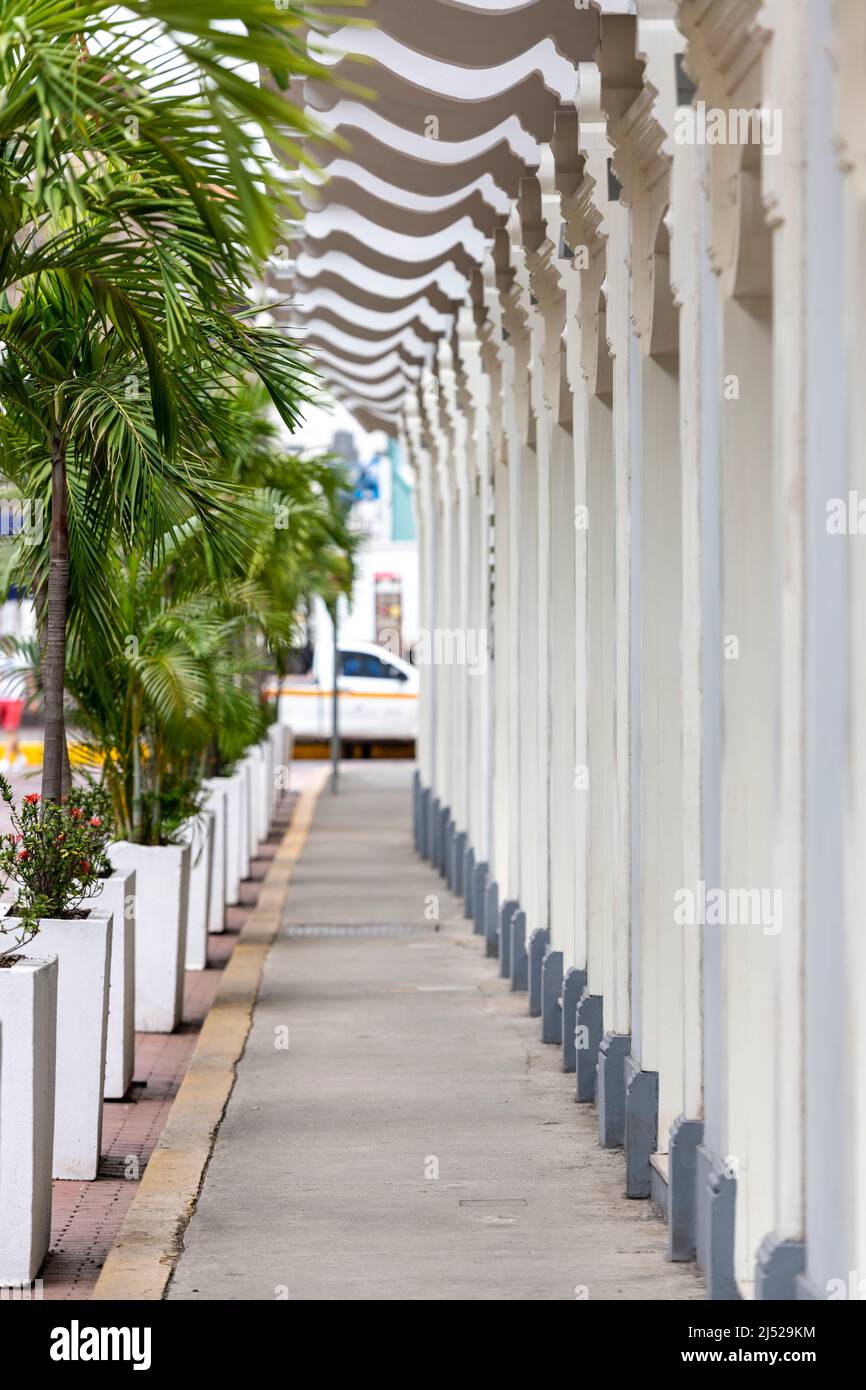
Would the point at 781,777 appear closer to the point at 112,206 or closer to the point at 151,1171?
the point at 112,206

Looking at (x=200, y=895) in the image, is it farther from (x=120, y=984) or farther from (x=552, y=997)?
(x=120, y=984)

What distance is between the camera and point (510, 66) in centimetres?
909

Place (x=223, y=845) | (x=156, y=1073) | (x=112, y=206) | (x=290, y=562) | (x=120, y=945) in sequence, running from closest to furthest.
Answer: (x=112, y=206) → (x=120, y=945) → (x=156, y=1073) → (x=223, y=845) → (x=290, y=562)

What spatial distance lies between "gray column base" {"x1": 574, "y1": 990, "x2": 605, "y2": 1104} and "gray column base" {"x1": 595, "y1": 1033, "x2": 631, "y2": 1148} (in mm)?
735

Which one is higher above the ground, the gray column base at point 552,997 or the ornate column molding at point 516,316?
the ornate column molding at point 516,316

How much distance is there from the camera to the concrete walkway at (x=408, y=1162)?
6285 mm

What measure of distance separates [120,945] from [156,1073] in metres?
1.23

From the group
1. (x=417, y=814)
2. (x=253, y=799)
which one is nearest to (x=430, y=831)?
(x=417, y=814)

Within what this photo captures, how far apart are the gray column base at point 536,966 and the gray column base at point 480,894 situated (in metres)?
3.30

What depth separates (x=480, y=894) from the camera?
1473 cm

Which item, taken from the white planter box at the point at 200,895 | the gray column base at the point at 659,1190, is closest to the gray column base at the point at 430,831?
the white planter box at the point at 200,895

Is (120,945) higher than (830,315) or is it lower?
lower

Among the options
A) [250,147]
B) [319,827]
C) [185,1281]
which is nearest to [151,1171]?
[185,1281]

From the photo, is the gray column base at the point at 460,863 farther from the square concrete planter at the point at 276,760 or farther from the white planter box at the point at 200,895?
the square concrete planter at the point at 276,760
